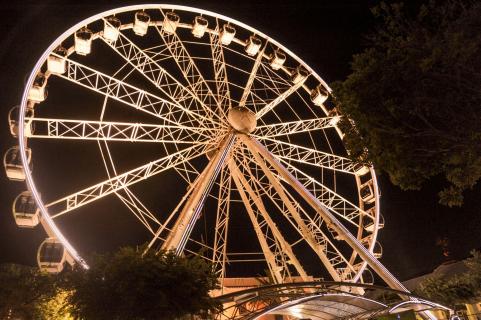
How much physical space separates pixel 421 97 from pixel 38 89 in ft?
35.0

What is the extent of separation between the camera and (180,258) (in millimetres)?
10273

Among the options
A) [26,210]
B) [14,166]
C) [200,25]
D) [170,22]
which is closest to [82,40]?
[170,22]

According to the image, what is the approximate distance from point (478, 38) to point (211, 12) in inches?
389

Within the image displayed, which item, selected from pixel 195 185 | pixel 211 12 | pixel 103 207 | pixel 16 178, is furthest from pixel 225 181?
pixel 103 207

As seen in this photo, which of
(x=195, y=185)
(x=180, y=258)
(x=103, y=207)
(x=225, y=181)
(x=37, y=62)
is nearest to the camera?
(x=180, y=258)

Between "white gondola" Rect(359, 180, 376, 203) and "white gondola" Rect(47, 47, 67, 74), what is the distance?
12.4 meters

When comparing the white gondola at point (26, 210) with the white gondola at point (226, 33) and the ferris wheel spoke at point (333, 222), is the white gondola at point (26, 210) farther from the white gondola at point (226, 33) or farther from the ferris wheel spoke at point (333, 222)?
the white gondola at point (226, 33)

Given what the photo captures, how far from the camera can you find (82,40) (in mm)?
14242

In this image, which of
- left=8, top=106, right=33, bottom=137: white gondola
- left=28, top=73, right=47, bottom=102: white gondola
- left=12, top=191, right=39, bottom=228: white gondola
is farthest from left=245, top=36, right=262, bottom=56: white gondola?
left=12, top=191, right=39, bottom=228: white gondola

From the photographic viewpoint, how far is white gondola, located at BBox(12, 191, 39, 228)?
11.6m

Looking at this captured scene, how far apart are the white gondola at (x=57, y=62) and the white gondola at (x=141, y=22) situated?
3010 millimetres

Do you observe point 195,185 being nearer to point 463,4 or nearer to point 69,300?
point 69,300

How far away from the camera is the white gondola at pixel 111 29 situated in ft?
48.2

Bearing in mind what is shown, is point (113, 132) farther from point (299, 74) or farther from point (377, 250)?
point (377, 250)
